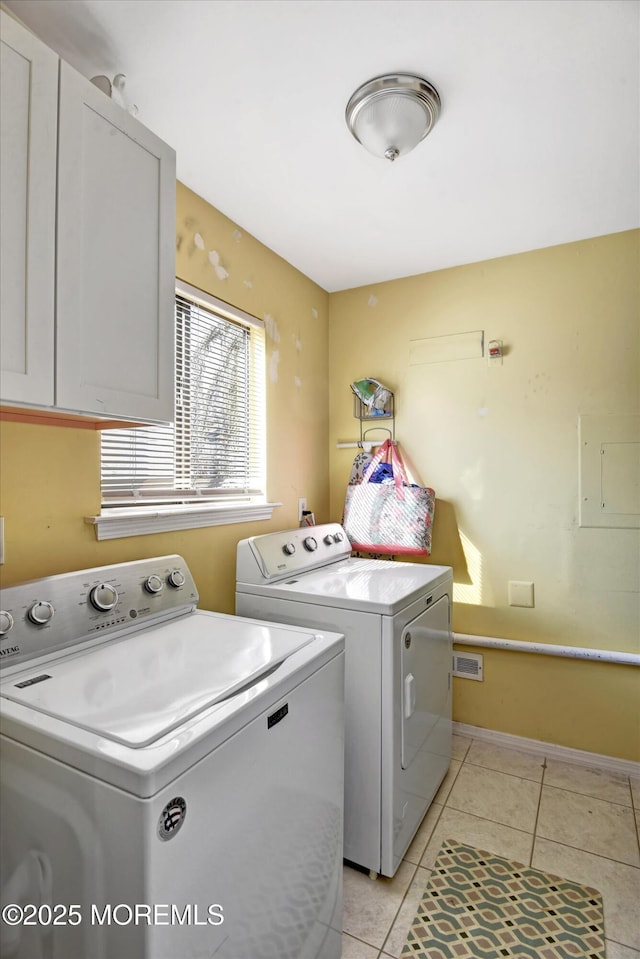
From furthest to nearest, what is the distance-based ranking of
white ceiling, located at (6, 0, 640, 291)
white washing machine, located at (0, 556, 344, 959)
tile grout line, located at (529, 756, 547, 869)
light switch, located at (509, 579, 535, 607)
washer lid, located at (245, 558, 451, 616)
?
1. light switch, located at (509, 579, 535, 607)
2. tile grout line, located at (529, 756, 547, 869)
3. washer lid, located at (245, 558, 451, 616)
4. white ceiling, located at (6, 0, 640, 291)
5. white washing machine, located at (0, 556, 344, 959)

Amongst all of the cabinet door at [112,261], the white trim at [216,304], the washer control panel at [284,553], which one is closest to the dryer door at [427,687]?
the washer control panel at [284,553]

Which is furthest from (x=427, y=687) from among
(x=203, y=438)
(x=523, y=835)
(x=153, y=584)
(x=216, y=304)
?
(x=216, y=304)

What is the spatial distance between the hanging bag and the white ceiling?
115cm

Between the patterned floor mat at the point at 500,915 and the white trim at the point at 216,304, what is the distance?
2207 mm

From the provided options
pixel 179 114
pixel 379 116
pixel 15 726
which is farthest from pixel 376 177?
pixel 15 726

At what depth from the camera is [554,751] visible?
229 centimetres

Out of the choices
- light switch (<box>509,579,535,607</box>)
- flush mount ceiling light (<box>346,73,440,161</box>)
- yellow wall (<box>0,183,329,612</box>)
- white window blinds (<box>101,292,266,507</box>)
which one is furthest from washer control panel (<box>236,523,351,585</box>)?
flush mount ceiling light (<box>346,73,440,161</box>)

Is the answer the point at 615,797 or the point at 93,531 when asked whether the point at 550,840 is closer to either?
the point at 615,797

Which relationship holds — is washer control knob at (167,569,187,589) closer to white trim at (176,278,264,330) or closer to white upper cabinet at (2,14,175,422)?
white upper cabinet at (2,14,175,422)

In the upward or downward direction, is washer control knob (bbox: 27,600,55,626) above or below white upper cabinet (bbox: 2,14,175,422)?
below

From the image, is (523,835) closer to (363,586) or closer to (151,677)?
(363,586)

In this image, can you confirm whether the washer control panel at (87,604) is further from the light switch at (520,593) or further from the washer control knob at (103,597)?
the light switch at (520,593)

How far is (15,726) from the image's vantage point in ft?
2.86

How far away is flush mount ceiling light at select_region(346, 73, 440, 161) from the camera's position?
53.1 inches
